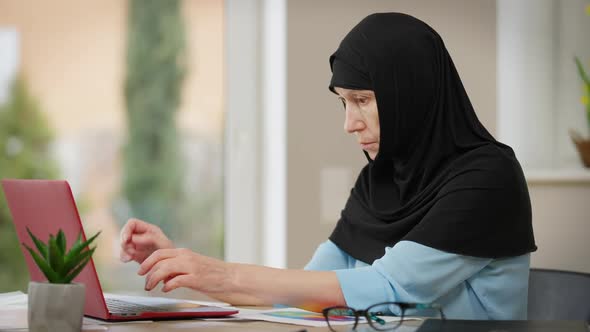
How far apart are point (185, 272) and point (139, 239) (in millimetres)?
Answer: 261

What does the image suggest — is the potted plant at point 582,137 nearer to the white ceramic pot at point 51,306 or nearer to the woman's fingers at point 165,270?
the woman's fingers at point 165,270

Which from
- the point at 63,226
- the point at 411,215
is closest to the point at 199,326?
the point at 63,226

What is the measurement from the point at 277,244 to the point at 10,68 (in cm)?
188

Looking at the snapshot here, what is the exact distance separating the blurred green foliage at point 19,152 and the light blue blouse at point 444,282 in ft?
9.69

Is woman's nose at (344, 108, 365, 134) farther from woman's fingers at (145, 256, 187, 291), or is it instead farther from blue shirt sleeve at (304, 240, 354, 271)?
woman's fingers at (145, 256, 187, 291)

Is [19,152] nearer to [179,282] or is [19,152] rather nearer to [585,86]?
[585,86]

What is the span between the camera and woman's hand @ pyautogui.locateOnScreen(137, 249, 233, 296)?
1469 mm

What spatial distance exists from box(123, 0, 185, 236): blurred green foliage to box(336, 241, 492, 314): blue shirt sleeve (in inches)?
117

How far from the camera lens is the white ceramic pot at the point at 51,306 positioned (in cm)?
117

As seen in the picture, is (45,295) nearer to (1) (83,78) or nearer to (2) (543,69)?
(2) (543,69)

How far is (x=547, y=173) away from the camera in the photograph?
2.64m

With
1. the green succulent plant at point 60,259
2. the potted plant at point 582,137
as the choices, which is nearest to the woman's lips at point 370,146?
the green succulent plant at point 60,259

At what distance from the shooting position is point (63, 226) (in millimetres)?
1337

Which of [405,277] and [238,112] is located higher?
[238,112]
